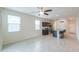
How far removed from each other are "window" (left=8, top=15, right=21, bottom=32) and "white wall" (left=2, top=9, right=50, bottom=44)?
0.31 metres

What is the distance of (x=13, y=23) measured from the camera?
7742 mm

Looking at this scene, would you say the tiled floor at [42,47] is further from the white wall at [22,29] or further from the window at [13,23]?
the window at [13,23]

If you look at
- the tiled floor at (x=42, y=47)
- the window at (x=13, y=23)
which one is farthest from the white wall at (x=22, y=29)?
the tiled floor at (x=42, y=47)

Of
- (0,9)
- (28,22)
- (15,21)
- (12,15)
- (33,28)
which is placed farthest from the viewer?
(33,28)

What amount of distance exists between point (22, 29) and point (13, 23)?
1.30m

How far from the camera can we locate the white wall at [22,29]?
6691mm

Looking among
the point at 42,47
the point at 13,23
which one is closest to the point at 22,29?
the point at 13,23

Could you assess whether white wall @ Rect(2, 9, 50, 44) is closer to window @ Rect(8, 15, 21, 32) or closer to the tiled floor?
window @ Rect(8, 15, 21, 32)

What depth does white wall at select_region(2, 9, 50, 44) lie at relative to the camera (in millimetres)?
6691

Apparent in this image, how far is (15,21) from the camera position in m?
7.95
